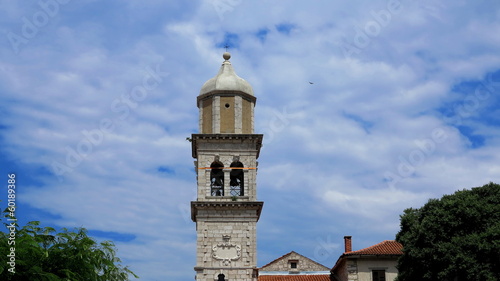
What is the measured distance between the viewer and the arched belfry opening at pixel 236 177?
42.6m

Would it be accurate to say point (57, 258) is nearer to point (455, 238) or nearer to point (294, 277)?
point (455, 238)

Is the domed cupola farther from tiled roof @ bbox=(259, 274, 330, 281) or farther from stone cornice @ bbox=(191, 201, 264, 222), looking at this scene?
tiled roof @ bbox=(259, 274, 330, 281)

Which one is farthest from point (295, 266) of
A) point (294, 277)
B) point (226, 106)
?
point (226, 106)

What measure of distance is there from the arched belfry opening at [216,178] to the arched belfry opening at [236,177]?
620mm

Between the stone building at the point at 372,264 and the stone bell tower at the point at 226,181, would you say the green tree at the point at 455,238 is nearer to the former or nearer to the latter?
the stone building at the point at 372,264

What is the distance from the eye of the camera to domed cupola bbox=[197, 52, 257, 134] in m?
43.2

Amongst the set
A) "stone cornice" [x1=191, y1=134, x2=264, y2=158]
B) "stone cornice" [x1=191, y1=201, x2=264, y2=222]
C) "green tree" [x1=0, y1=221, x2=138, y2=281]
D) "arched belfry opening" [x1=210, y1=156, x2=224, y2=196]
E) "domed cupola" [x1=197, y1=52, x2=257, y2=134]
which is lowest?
"green tree" [x1=0, y1=221, x2=138, y2=281]

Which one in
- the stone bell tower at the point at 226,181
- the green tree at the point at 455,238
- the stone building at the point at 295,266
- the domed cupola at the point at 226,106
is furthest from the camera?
the stone building at the point at 295,266

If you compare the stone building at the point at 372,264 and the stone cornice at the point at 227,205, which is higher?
the stone cornice at the point at 227,205

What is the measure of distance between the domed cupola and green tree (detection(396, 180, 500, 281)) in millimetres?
12458

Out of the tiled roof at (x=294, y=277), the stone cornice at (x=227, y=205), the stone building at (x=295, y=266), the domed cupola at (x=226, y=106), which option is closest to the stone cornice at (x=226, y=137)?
the domed cupola at (x=226, y=106)

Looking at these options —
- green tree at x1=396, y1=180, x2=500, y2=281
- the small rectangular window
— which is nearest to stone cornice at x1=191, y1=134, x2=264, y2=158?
the small rectangular window

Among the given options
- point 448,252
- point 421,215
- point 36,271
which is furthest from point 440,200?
point 36,271

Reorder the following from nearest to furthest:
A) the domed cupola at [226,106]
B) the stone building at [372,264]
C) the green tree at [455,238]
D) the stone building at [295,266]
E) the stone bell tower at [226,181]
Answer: the green tree at [455,238] < the stone bell tower at [226,181] < the stone building at [372,264] < the domed cupola at [226,106] < the stone building at [295,266]
